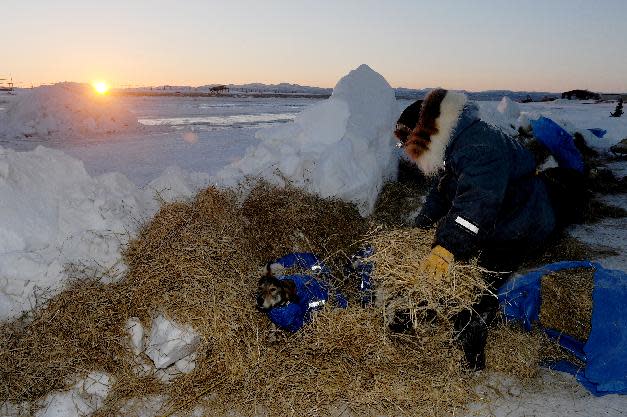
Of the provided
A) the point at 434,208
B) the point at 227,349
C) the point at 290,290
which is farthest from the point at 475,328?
the point at 227,349

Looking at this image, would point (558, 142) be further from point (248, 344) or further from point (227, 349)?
point (227, 349)

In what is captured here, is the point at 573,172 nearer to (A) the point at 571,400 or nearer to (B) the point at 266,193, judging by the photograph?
(A) the point at 571,400

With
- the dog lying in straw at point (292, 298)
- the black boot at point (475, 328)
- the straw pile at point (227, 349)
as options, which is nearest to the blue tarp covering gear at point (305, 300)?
the dog lying in straw at point (292, 298)

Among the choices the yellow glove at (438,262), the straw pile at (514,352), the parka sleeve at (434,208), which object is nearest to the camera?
the yellow glove at (438,262)

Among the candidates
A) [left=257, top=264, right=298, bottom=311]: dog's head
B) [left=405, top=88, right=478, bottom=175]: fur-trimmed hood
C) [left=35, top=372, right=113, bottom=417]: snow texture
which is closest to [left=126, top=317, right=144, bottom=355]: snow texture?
[left=35, top=372, right=113, bottom=417]: snow texture

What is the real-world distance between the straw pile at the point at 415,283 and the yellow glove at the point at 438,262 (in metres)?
0.04

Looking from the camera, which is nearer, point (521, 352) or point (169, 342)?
point (169, 342)

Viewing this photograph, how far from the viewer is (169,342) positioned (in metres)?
3.13

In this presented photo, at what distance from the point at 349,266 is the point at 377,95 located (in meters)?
4.10

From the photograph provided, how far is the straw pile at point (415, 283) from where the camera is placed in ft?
9.31

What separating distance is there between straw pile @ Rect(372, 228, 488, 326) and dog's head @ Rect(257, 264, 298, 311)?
0.71 m

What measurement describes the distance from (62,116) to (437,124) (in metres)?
16.9

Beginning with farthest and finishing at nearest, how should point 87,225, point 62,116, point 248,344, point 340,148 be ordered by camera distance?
point 62,116 → point 340,148 → point 87,225 → point 248,344

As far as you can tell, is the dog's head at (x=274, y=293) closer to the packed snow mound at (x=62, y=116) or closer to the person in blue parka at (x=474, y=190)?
the person in blue parka at (x=474, y=190)
